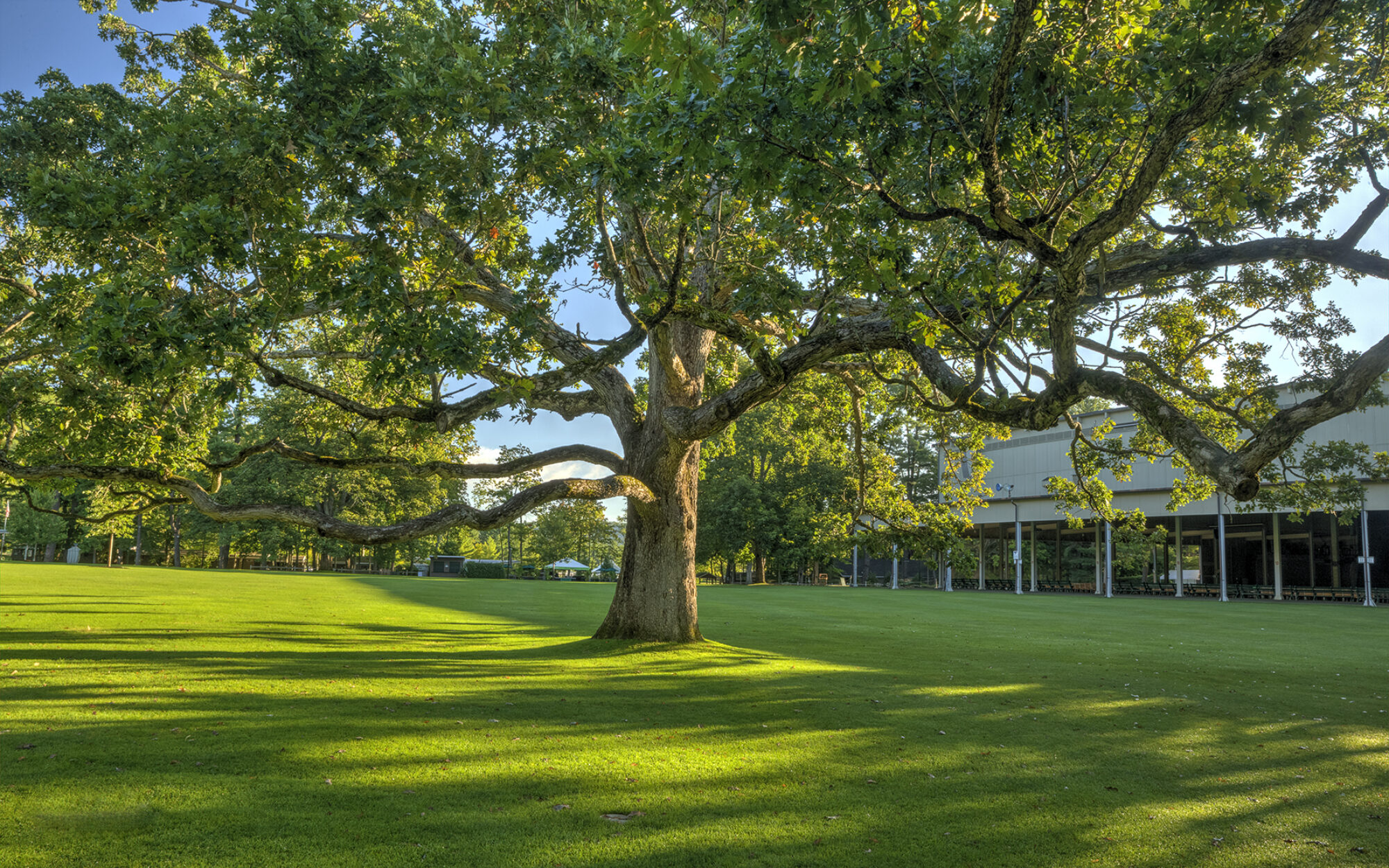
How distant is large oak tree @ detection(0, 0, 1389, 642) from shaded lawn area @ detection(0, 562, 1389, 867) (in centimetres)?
244

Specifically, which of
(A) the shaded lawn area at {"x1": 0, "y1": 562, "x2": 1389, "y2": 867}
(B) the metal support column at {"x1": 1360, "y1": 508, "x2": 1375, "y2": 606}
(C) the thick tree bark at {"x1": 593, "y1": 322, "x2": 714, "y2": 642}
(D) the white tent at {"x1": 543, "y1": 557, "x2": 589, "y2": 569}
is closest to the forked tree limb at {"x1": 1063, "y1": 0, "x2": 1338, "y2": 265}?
(A) the shaded lawn area at {"x1": 0, "y1": 562, "x2": 1389, "y2": 867}

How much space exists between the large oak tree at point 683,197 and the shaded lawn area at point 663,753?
8.02 feet

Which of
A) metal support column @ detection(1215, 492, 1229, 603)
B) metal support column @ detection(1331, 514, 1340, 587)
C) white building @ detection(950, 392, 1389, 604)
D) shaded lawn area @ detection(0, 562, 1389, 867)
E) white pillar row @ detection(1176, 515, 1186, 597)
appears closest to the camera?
shaded lawn area @ detection(0, 562, 1389, 867)

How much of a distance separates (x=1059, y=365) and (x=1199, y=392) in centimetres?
609

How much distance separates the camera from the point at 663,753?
6402 millimetres

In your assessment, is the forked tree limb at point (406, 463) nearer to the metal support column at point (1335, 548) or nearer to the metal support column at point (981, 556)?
the metal support column at point (1335, 548)

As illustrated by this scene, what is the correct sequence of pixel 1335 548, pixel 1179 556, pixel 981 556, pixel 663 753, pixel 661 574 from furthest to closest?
pixel 981 556 < pixel 1179 556 < pixel 1335 548 < pixel 661 574 < pixel 663 753

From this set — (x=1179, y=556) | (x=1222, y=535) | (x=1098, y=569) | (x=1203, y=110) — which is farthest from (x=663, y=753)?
(x=1098, y=569)

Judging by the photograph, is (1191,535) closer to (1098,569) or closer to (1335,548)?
(1098,569)

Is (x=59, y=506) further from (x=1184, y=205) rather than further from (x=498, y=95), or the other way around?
(x=1184, y=205)

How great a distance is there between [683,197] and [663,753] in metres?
4.98

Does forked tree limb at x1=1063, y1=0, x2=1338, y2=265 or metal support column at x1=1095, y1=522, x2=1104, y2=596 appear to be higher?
forked tree limb at x1=1063, y1=0, x2=1338, y2=265

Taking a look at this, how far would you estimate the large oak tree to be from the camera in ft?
20.9

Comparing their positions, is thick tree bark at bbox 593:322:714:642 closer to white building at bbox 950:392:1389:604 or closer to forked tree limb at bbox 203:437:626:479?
forked tree limb at bbox 203:437:626:479
